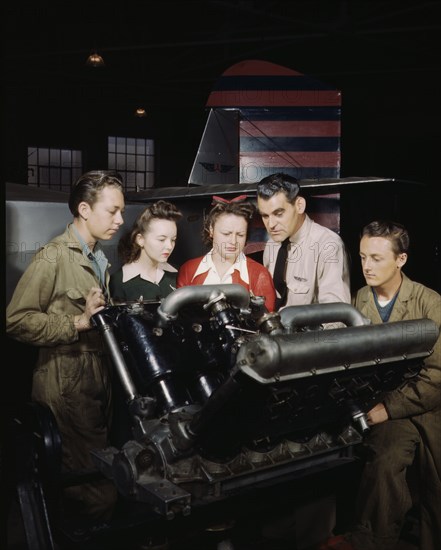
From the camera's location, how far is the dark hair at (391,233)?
256cm

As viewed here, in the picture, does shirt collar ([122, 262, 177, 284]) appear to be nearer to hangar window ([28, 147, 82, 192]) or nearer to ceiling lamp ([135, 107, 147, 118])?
hangar window ([28, 147, 82, 192])

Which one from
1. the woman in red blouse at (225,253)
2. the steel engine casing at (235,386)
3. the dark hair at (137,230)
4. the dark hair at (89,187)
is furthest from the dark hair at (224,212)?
the steel engine casing at (235,386)

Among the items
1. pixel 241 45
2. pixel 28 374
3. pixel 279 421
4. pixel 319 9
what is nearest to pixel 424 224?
pixel 279 421

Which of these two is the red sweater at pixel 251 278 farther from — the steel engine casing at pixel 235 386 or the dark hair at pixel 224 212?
the steel engine casing at pixel 235 386

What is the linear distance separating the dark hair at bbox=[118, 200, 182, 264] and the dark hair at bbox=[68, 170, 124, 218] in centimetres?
20

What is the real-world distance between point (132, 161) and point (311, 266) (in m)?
0.88

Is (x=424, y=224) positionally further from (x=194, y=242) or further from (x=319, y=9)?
(x=319, y=9)

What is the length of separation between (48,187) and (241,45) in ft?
23.1

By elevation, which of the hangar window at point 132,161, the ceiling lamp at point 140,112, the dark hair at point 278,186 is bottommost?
the dark hair at point 278,186

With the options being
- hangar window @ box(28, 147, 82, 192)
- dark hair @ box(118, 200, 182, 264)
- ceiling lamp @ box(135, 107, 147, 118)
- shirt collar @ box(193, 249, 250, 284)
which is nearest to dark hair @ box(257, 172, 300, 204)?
shirt collar @ box(193, 249, 250, 284)

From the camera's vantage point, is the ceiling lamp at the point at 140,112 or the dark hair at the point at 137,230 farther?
the ceiling lamp at the point at 140,112

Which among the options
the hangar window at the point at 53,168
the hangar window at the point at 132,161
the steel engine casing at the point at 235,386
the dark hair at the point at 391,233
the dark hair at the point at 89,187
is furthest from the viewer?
the dark hair at the point at 391,233

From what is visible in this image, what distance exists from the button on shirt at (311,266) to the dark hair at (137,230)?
20.3 inches

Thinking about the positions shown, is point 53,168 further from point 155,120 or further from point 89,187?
point 155,120
